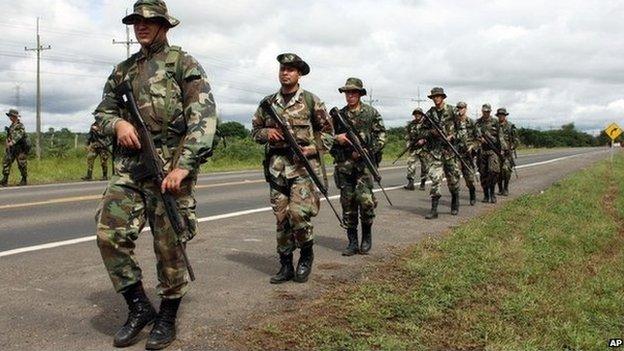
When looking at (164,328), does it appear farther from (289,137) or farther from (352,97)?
(352,97)

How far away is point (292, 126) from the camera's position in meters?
5.41

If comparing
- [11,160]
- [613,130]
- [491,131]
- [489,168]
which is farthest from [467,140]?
[613,130]

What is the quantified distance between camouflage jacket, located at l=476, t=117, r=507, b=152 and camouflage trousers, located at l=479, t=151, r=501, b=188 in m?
0.18

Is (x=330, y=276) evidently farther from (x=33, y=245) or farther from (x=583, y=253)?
(x=33, y=245)

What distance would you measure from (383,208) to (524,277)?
5.65 m

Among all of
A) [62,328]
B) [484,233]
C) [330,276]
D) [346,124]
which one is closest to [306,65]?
[346,124]

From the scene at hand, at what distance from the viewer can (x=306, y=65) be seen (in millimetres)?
5363

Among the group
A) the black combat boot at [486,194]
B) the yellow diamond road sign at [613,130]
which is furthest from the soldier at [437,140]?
the yellow diamond road sign at [613,130]

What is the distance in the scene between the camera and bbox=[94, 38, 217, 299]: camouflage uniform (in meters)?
3.67

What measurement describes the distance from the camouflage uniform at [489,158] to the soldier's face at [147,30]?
9863 mm

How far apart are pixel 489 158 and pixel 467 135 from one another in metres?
1.37

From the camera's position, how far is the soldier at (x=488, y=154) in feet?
40.8

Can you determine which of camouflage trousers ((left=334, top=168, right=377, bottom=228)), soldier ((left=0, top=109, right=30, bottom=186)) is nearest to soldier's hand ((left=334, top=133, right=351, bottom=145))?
camouflage trousers ((left=334, top=168, right=377, bottom=228))

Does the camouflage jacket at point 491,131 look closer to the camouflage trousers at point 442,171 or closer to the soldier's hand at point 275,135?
the camouflage trousers at point 442,171
